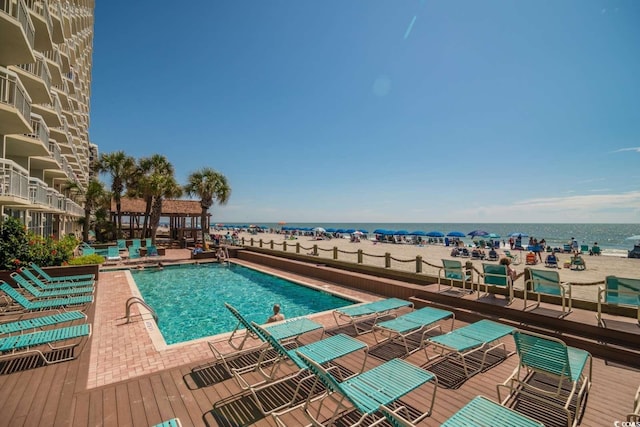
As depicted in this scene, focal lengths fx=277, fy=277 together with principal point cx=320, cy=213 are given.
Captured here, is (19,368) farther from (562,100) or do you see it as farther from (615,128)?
(615,128)

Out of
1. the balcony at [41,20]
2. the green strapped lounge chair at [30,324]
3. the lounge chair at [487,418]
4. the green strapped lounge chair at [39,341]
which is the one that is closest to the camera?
the lounge chair at [487,418]

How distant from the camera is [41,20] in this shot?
14555 mm

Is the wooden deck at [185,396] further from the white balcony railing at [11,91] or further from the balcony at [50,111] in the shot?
the balcony at [50,111]

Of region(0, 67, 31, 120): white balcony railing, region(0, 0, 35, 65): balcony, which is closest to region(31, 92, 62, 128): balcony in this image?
region(0, 0, 35, 65): balcony

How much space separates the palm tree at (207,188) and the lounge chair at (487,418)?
96.5 feet

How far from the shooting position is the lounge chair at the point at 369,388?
283 cm

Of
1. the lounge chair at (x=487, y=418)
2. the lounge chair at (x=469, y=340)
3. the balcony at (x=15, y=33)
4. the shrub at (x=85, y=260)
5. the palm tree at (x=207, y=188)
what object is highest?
the balcony at (x=15, y=33)

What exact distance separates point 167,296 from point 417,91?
17204mm

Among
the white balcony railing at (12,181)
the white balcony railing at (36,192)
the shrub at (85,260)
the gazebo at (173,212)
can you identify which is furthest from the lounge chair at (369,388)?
the gazebo at (173,212)

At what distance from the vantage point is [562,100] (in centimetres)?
1362

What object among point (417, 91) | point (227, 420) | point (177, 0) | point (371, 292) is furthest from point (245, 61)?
point (227, 420)

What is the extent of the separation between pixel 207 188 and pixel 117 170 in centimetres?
1087

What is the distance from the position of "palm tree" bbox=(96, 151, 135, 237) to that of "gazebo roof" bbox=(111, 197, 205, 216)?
4.50 feet

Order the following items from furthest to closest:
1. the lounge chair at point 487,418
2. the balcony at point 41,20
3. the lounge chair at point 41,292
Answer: the balcony at point 41,20
the lounge chair at point 41,292
the lounge chair at point 487,418
